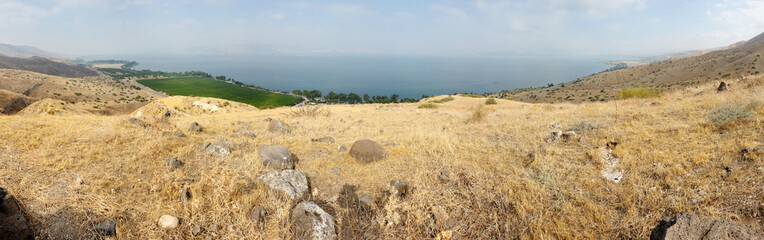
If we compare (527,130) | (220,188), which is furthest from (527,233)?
(527,130)

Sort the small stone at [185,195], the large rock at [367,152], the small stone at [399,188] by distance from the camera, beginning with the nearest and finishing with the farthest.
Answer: the small stone at [185,195]
the small stone at [399,188]
the large rock at [367,152]

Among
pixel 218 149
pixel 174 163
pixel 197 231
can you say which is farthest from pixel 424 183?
pixel 174 163

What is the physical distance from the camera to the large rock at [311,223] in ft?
11.9

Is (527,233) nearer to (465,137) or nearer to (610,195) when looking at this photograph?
(610,195)

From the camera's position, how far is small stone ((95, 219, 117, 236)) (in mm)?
3250

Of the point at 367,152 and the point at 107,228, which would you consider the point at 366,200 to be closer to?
the point at 367,152

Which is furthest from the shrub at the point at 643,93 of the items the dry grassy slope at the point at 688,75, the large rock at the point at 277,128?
the dry grassy slope at the point at 688,75

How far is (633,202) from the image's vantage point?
3.68 meters

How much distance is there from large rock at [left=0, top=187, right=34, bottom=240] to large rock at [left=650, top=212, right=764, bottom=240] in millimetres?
7121

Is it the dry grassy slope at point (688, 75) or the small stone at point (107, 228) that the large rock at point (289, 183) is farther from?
the dry grassy slope at point (688, 75)

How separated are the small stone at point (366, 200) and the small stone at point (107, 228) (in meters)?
3.35

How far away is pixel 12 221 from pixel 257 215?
250cm

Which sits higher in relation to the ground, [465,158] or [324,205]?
[465,158]

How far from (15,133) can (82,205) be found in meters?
4.05
